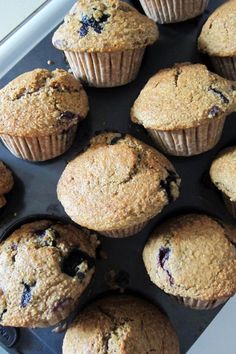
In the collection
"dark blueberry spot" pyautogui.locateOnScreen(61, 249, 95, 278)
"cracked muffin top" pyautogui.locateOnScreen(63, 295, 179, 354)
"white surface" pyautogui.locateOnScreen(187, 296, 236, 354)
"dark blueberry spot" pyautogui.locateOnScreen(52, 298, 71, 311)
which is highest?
"dark blueberry spot" pyautogui.locateOnScreen(61, 249, 95, 278)

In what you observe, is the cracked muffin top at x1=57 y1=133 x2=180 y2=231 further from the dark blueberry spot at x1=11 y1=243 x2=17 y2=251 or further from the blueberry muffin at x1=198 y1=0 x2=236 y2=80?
the blueberry muffin at x1=198 y1=0 x2=236 y2=80

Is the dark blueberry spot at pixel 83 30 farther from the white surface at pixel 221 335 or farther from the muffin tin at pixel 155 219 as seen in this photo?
the white surface at pixel 221 335

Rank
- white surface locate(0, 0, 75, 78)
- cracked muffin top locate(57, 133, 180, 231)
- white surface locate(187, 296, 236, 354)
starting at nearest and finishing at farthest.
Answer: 1. cracked muffin top locate(57, 133, 180, 231)
2. white surface locate(0, 0, 75, 78)
3. white surface locate(187, 296, 236, 354)

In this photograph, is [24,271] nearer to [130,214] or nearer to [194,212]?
[130,214]

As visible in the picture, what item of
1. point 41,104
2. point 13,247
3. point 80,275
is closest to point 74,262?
point 80,275

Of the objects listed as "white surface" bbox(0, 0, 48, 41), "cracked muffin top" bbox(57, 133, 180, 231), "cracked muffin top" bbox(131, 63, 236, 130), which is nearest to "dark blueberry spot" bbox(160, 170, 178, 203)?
"cracked muffin top" bbox(57, 133, 180, 231)

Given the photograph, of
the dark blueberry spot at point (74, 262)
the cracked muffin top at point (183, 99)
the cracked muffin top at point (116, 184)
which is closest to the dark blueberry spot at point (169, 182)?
the cracked muffin top at point (116, 184)
